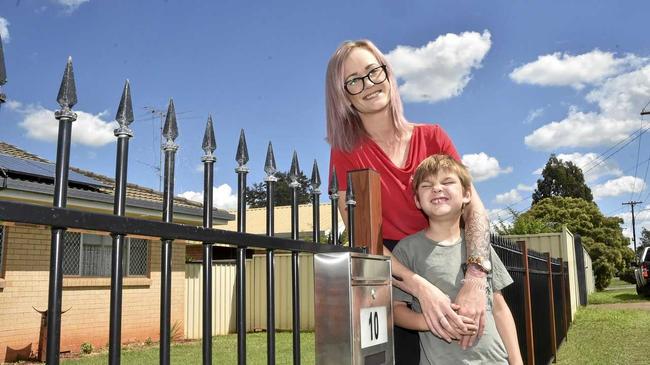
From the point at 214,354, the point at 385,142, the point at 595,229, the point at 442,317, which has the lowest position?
the point at 214,354

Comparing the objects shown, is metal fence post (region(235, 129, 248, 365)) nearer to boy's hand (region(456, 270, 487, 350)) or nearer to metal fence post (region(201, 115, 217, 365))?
metal fence post (region(201, 115, 217, 365))

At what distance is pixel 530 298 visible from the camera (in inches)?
192

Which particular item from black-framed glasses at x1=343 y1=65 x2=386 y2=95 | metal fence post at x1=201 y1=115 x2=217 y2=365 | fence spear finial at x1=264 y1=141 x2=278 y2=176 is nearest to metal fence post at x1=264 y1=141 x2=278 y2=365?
fence spear finial at x1=264 y1=141 x2=278 y2=176

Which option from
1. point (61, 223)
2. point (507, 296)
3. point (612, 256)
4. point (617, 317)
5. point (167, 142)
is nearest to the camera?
point (61, 223)

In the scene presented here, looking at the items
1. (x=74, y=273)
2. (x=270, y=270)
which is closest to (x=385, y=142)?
(x=270, y=270)

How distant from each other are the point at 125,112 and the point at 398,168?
125 cm

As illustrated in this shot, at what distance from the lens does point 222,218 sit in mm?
13422

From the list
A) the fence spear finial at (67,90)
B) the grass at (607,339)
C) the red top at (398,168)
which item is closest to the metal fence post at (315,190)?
the red top at (398,168)

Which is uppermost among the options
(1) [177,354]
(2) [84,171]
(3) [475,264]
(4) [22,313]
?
(2) [84,171]

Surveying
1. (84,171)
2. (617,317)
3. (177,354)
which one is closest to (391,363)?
(177,354)

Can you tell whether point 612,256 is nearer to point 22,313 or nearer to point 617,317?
point 617,317

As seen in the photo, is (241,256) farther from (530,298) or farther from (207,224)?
(530,298)

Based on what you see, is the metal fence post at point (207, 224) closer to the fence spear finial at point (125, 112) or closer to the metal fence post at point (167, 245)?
the metal fence post at point (167, 245)

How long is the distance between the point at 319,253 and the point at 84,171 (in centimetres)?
1402
